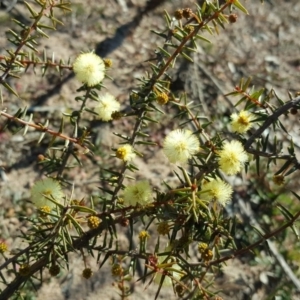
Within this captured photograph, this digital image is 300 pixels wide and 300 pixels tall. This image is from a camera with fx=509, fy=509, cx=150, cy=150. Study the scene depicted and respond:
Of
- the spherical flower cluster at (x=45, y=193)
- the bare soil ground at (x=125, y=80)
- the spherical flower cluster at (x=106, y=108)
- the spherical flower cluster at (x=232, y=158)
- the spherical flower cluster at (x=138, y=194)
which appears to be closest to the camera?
the spherical flower cluster at (x=232, y=158)

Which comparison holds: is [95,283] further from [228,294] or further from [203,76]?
[203,76]

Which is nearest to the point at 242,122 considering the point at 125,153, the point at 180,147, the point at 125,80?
the point at 180,147

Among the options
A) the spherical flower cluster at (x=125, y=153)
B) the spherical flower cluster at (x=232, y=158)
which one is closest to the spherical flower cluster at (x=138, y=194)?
the spherical flower cluster at (x=125, y=153)

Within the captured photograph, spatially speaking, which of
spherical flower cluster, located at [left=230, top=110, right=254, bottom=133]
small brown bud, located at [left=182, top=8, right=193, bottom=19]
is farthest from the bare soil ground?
small brown bud, located at [left=182, top=8, right=193, bottom=19]

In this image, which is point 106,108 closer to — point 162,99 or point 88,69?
point 88,69

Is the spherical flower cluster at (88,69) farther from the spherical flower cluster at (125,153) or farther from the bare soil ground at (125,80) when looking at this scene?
the bare soil ground at (125,80)

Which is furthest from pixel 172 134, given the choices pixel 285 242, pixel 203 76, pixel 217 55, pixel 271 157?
pixel 217 55
